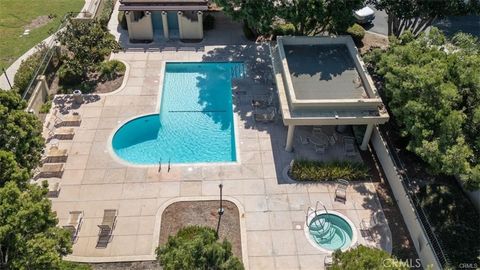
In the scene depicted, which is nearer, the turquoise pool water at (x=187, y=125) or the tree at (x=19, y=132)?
the tree at (x=19, y=132)

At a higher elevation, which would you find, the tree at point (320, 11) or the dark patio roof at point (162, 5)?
the tree at point (320, 11)

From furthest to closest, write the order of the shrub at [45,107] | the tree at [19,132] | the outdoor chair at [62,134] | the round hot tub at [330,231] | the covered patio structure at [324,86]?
the shrub at [45,107]
the outdoor chair at [62,134]
the covered patio structure at [324,86]
the round hot tub at [330,231]
the tree at [19,132]

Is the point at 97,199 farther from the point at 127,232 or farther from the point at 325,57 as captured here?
the point at 325,57

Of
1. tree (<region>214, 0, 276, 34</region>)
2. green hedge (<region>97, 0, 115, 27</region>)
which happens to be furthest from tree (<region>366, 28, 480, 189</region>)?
green hedge (<region>97, 0, 115, 27</region>)

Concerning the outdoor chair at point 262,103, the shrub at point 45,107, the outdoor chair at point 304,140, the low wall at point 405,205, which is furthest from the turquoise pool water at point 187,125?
the low wall at point 405,205

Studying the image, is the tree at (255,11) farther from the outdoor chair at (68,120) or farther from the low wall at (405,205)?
the outdoor chair at (68,120)

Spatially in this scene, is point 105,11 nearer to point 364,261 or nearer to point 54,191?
point 54,191

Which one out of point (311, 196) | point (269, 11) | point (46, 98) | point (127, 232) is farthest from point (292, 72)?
point (46, 98)
